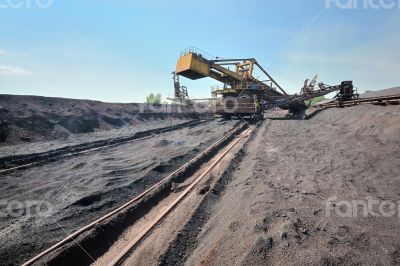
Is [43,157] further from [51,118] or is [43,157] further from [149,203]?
[51,118]

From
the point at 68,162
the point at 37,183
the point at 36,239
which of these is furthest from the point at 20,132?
the point at 36,239

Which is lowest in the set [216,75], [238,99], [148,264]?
[148,264]

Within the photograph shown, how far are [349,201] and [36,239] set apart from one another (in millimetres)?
5337

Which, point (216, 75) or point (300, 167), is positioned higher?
point (216, 75)

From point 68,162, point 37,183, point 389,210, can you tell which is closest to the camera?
point 389,210

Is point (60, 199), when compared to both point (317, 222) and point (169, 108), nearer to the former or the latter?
point (317, 222)

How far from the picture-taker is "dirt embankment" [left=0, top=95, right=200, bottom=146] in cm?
1716

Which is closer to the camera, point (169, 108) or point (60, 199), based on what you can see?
point (60, 199)

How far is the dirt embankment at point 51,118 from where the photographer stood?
17156mm

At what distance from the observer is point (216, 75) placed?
2061 cm

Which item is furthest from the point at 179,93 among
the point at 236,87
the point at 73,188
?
the point at 73,188

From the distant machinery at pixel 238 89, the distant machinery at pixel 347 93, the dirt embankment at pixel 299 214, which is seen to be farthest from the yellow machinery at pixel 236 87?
the dirt embankment at pixel 299 214

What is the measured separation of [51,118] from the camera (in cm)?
2072

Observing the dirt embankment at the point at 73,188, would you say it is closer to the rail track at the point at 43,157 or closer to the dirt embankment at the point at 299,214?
the rail track at the point at 43,157
